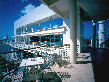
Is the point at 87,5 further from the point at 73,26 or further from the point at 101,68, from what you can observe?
the point at 101,68

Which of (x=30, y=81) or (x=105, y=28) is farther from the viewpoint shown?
(x=105, y=28)

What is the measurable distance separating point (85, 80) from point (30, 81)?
7.04ft

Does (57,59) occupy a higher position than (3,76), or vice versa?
(57,59)

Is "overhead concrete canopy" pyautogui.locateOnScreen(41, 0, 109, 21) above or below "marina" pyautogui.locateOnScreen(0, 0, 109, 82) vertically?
above

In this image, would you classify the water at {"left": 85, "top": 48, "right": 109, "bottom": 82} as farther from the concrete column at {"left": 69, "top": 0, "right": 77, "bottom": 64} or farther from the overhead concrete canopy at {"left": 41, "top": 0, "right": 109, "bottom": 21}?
the overhead concrete canopy at {"left": 41, "top": 0, "right": 109, "bottom": 21}

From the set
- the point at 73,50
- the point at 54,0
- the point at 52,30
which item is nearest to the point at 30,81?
the point at 73,50

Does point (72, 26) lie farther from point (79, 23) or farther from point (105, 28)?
point (105, 28)

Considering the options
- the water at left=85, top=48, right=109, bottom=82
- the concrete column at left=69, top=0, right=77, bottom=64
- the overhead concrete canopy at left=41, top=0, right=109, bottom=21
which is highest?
the overhead concrete canopy at left=41, top=0, right=109, bottom=21

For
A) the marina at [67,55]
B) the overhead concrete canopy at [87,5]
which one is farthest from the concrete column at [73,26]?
the overhead concrete canopy at [87,5]

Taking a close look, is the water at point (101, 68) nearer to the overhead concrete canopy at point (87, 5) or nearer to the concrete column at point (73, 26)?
the concrete column at point (73, 26)

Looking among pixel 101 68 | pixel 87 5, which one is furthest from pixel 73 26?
pixel 87 5

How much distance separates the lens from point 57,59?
439 cm

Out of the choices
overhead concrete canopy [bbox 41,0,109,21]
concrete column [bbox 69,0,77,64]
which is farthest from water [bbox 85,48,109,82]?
overhead concrete canopy [bbox 41,0,109,21]

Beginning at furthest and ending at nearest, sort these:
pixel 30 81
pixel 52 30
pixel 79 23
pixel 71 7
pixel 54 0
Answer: pixel 52 30, pixel 79 23, pixel 54 0, pixel 71 7, pixel 30 81
